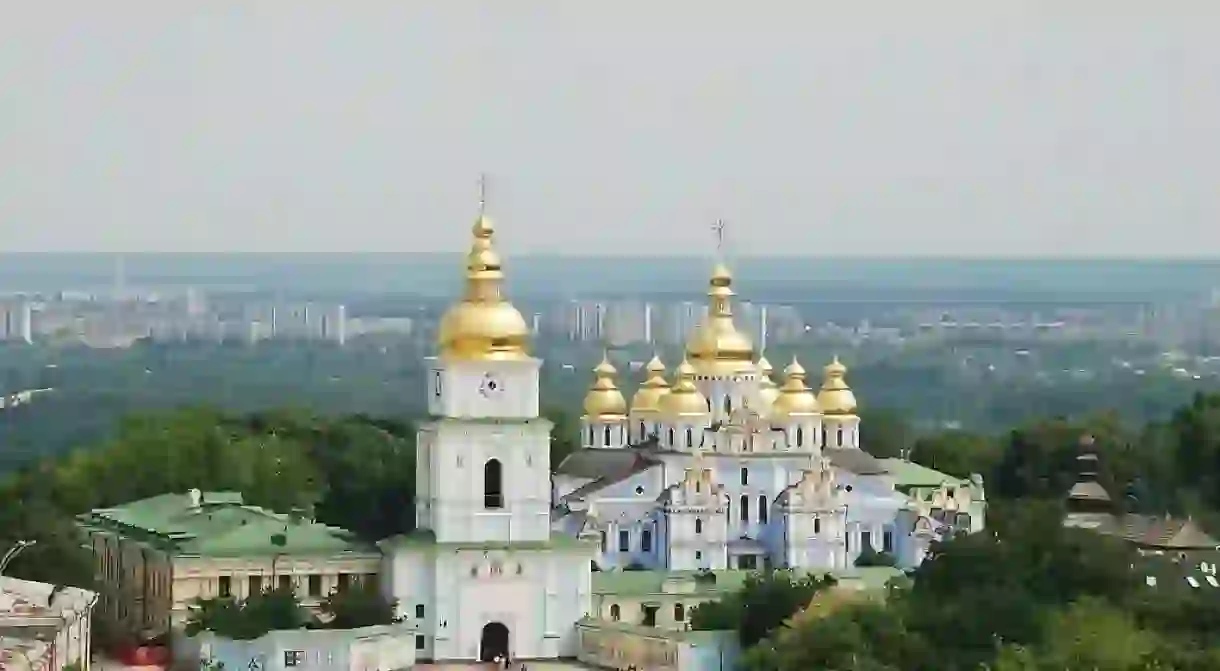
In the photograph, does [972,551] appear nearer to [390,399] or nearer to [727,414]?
[727,414]

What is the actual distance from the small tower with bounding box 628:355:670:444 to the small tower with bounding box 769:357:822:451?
1417 millimetres

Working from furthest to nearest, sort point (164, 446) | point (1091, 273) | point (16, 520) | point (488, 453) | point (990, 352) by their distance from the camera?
point (990, 352), point (1091, 273), point (164, 446), point (16, 520), point (488, 453)

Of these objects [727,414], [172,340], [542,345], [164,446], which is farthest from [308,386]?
[727,414]

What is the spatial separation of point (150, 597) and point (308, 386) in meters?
49.4

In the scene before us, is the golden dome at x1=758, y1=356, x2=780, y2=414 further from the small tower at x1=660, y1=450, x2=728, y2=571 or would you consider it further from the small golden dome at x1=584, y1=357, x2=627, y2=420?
the small tower at x1=660, y1=450, x2=728, y2=571

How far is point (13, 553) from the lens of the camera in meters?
33.2

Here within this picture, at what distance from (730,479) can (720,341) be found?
2871 millimetres

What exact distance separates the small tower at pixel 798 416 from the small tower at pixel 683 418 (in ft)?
2.94

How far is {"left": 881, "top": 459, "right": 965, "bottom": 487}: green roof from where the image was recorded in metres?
40.7

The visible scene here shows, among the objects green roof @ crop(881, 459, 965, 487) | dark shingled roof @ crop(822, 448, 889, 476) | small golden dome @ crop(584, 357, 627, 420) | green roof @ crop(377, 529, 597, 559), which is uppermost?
small golden dome @ crop(584, 357, 627, 420)

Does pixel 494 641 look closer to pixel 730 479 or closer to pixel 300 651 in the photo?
pixel 300 651

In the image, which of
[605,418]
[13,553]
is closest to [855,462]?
[605,418]

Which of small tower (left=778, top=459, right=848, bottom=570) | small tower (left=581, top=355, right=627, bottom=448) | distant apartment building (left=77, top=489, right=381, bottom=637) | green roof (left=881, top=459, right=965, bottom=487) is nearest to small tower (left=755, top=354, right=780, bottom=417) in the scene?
small tower (left=581, top=355, right=627, bottom=448)

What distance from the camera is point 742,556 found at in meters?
37.0
